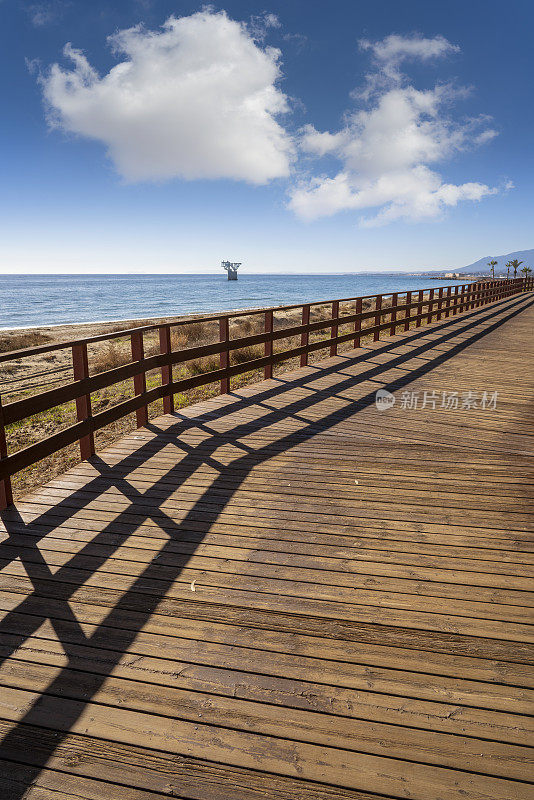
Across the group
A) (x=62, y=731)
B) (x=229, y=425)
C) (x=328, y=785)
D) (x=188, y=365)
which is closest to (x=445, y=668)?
(x=328, y=785)

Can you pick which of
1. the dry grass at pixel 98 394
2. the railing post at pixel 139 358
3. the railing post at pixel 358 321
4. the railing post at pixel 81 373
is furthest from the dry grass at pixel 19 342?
the railing post at pixel 81 373

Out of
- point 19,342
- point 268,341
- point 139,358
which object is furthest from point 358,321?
point 19,342

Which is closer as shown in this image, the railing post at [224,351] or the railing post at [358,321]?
the railing post at [224,351]

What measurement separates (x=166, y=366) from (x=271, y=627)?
460 centimetres

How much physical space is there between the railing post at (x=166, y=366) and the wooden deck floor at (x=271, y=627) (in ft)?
5.03

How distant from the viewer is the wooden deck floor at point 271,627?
2.02 m

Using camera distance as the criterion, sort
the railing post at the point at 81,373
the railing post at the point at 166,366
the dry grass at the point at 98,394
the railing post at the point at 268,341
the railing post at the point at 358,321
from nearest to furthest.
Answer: the railing post at the point at 81,373, the railing post at the point at 166,366, the dry grass at the point at 98,394, the railing post at the point at 268,341, the railing post at the point at 358,321

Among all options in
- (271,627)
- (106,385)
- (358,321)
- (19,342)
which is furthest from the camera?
(19,342)

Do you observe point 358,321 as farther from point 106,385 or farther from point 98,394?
point 106,385

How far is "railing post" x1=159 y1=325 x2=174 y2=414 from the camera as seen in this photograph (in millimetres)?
6566

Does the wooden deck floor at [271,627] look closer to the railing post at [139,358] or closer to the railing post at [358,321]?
the railing post at [139,358]

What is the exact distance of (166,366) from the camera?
6.86 m

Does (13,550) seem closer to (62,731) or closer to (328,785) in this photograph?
(62,731)

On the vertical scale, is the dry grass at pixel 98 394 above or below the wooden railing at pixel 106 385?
below
